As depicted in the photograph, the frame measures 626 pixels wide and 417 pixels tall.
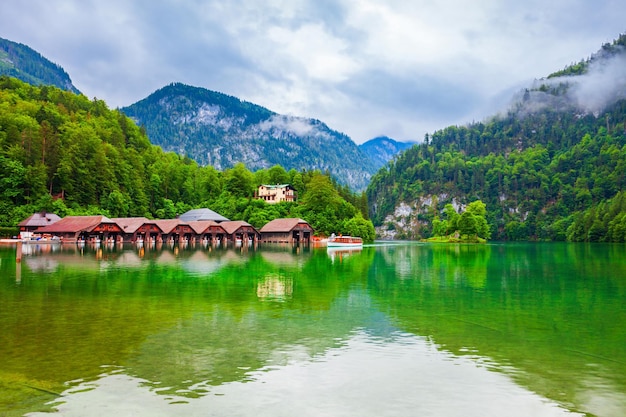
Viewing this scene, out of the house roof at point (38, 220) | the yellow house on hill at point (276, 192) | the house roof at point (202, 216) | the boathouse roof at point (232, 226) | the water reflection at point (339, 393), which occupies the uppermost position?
the yellow house on hill at point (276, 192)

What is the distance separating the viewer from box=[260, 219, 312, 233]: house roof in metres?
102

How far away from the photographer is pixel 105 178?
110m

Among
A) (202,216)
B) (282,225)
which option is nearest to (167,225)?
(202,216)

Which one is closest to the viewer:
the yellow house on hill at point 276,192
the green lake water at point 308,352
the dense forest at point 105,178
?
the green lake water at point 308,352

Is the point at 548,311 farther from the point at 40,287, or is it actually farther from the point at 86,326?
the point at 40,287

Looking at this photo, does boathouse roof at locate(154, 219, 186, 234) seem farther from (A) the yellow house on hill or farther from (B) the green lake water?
(B) the green lake water

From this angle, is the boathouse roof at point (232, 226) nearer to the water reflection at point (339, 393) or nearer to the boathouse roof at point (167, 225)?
the boathouse roof at point (167, 225)

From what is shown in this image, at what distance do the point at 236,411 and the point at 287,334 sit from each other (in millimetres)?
6241

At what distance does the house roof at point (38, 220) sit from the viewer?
280 ft

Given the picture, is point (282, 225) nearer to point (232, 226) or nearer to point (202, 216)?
point (232, 226)

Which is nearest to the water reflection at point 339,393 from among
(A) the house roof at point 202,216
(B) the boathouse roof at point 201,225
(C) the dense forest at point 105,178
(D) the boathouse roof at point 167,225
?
(D) the boathouse roof at point 167,225

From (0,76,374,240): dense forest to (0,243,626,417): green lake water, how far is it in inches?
3215

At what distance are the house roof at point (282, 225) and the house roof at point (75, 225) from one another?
31.9m

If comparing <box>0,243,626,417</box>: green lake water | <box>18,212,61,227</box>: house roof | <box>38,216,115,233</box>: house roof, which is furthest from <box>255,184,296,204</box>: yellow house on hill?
<box>0,243,626,417</box>: green lake water
